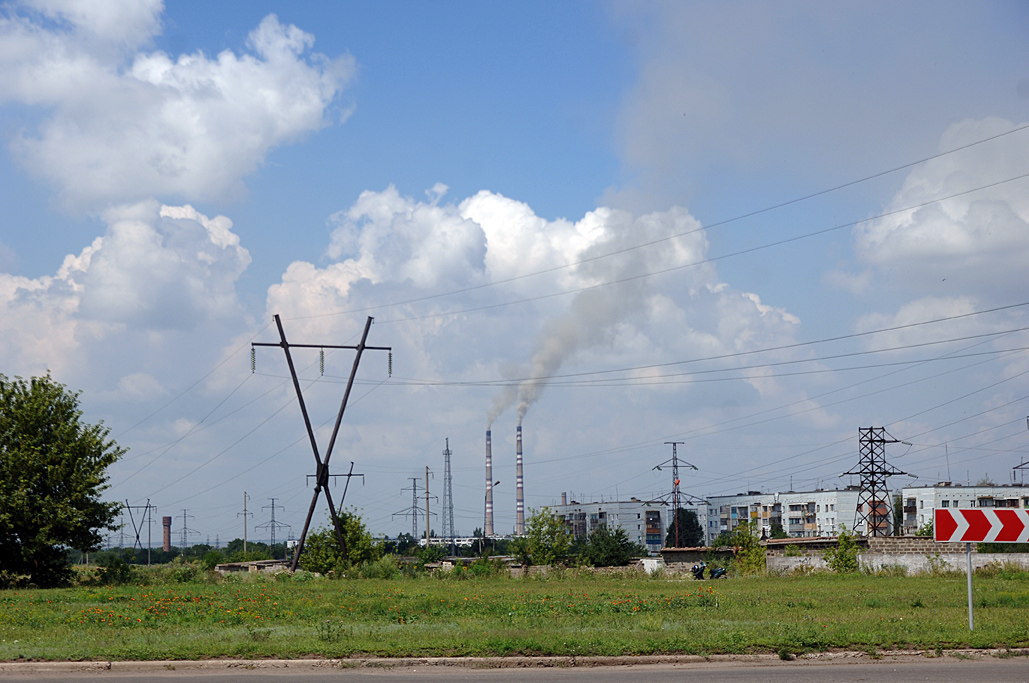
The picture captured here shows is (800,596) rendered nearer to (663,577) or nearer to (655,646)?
(655,646)

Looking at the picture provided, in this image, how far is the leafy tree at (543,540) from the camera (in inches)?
2323

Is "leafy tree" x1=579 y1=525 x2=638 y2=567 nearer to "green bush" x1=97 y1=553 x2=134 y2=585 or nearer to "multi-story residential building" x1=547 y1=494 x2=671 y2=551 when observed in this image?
"green bush" x1=97 y1=553 x2=134 y2=585

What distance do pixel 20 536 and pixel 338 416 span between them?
45.3ft

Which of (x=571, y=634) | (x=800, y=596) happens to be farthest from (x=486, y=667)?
(x=800, y=596)

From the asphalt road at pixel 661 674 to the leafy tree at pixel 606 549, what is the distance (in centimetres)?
4073

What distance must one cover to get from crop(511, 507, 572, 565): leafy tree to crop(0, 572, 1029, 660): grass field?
110ft

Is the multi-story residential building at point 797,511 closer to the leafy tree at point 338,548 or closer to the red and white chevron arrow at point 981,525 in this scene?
the leafy tree at point 338,548

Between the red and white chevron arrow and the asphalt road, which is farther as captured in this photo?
the red and white chevron arrow

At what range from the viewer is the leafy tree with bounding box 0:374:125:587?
3066 centimetres

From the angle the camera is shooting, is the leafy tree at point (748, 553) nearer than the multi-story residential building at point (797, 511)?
Yes

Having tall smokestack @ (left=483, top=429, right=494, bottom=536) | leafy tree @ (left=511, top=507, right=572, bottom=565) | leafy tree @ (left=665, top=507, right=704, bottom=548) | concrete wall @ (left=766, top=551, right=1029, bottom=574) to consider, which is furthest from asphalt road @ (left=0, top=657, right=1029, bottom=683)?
leafy tree @ (left=665, top=507, right=704, bottom=548)

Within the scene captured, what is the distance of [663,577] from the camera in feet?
131

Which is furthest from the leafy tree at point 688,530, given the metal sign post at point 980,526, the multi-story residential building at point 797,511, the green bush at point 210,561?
the metal sign post at point 980,526

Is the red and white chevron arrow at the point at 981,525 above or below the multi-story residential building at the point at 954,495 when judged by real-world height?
above
